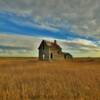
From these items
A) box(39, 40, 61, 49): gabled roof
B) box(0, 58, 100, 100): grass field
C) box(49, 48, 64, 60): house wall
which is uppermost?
box(39, 40, 61, 49): gabled roof

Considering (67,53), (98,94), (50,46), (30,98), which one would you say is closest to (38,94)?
(30,98)

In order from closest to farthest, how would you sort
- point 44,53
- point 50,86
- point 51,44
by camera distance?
point 50,86, point 44,53, point 51,44

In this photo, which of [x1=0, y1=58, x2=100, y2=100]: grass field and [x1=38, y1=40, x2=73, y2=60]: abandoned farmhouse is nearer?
[x1=0, y1=58, x2=100, y2=100]: grass field

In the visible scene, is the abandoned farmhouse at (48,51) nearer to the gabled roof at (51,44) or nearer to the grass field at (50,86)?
the gabled roof at (51,44)

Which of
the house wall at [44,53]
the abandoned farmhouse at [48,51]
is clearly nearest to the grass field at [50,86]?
the abandoned farmhouse at [48,51]

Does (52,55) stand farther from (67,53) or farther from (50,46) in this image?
(67,53)

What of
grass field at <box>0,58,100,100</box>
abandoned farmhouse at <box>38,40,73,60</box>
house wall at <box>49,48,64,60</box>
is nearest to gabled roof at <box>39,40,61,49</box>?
abandoned farmhouse at <box>38,40,73,60</box>

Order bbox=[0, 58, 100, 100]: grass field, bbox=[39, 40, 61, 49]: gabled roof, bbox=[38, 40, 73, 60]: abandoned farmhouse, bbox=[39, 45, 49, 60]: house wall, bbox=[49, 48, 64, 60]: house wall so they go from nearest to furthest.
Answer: bbox=[0, 58, 100, 100]: grass field
bbox=[38, 40, 73, 60]: abandoned farmhouse
bbox=[39, 45, 49, 60]: house wall
bbox=[39, 40, 61, 49]: gabled roof
bbox=[49, 48, 64, 60]: house wall

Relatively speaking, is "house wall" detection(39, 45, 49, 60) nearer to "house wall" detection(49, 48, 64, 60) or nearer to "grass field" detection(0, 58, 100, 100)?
"house wall" detection(49, 48, 64, 60)

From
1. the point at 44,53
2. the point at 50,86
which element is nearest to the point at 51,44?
the point at 44,53

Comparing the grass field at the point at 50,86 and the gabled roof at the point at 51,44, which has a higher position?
the gabled roof at the point at 51,44

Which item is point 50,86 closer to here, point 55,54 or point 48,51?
point 48,51

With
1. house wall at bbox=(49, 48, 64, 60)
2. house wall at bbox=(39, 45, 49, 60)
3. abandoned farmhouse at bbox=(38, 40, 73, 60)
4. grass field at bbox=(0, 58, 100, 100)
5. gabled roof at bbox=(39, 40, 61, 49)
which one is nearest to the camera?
grass field at bbox=(0, 58, 100, 100)

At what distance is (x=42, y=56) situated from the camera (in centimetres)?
5647
